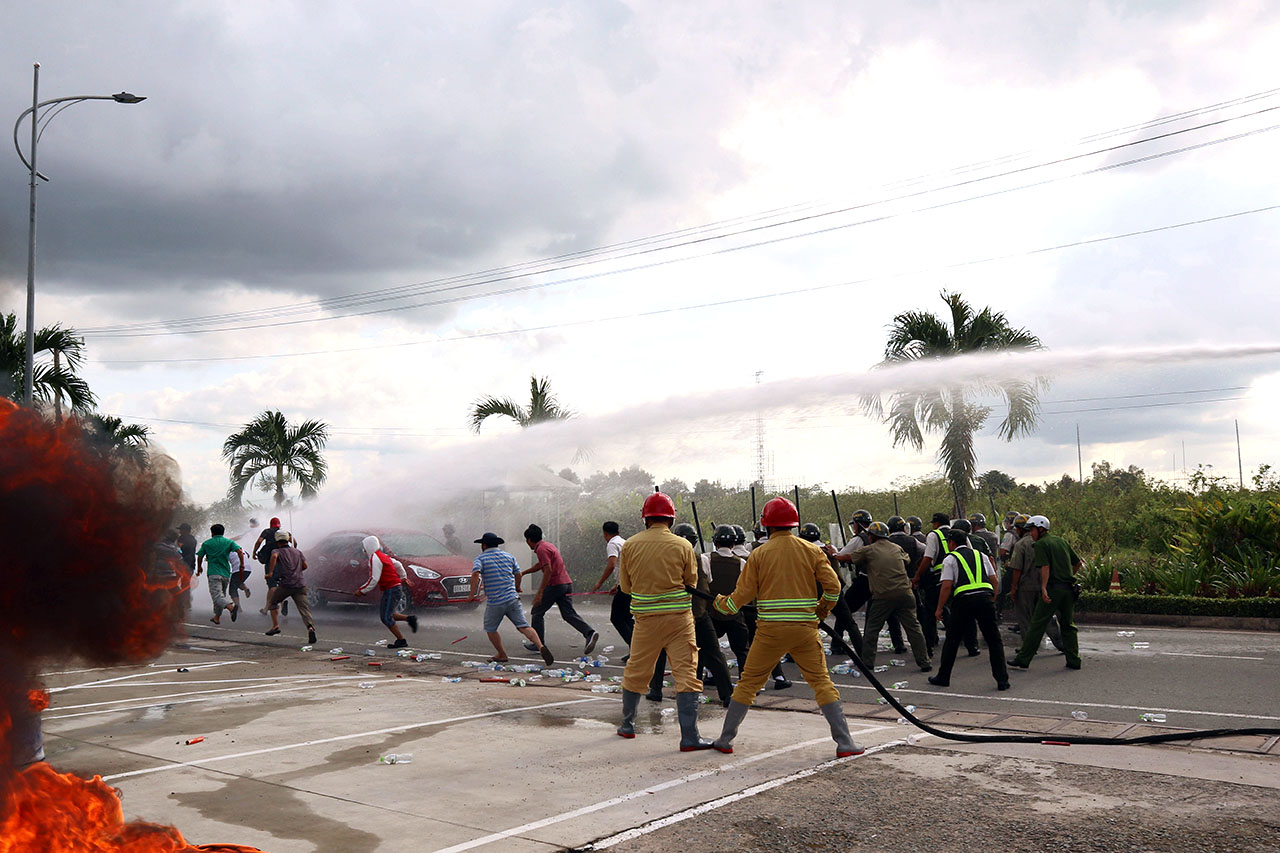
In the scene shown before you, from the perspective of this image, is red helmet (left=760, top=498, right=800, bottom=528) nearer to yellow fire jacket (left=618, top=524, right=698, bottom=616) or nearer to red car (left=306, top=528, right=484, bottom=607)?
yellow fire jacket (left=618, top=524, right=698, bottom=616)

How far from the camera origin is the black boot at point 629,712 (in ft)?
24.3

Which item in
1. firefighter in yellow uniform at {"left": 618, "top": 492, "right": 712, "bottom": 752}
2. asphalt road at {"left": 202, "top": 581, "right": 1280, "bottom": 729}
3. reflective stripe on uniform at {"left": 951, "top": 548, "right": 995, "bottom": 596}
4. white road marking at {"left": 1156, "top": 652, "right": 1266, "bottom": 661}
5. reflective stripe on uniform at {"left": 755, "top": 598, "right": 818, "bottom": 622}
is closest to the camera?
reflective stripe on uniform at {"left": 755, "top": 598, "right": 818, "bottom": 622}

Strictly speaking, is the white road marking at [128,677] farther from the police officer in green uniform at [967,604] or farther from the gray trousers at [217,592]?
the police officer in green uniform at [967,604]

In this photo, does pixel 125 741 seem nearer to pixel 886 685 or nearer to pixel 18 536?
pixel 18 536

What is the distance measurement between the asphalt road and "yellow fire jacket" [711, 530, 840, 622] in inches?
107

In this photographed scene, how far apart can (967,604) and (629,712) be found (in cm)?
417

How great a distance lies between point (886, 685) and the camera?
9906mm

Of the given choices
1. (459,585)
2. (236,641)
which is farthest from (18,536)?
(459,585)

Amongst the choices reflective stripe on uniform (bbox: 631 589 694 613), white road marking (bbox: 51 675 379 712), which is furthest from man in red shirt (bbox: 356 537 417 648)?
reflective stripe on uniform (bbox: 631 589 694 613)

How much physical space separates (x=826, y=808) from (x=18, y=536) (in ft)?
14.2

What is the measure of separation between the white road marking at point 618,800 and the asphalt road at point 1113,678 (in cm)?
248

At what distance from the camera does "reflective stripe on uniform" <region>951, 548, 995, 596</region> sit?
388 inches

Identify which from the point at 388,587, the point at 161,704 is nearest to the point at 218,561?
the point at 388,587

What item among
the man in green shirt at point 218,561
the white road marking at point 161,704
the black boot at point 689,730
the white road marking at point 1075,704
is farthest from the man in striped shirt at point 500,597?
the man in green shirt at point 218,561
